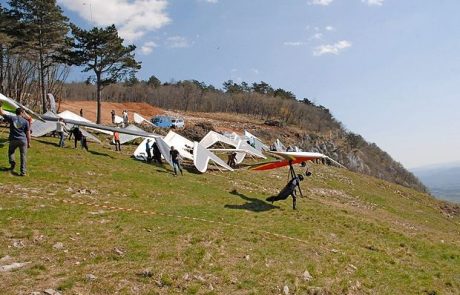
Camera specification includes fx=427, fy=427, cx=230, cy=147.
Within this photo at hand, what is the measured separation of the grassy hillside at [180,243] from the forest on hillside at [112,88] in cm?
2763

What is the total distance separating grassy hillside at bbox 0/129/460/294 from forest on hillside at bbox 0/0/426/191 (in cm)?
2763

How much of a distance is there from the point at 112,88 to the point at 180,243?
126 meters

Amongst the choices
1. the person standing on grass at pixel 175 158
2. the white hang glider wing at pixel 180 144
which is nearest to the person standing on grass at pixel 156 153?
the white hang glider wing at pixel 180 144

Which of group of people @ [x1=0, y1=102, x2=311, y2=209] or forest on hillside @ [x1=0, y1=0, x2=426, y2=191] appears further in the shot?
forest on hillside @ [x1=0, y1=0, x2=426, y2=191]

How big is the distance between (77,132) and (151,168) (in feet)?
20.9

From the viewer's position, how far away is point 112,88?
13150 cm

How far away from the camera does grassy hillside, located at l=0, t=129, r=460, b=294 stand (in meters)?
9.90

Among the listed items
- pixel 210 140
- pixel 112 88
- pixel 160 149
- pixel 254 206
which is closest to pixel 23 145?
pixel 254 206

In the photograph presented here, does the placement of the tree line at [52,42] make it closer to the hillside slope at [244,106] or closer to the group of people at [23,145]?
the group of people at [23,145]

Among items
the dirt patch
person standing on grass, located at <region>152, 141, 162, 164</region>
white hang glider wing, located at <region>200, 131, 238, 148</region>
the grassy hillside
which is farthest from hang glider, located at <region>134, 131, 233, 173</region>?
the dirt patch

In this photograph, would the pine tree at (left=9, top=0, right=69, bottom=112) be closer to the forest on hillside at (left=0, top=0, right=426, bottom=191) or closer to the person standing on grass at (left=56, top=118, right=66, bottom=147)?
the forest on hillside at (left=0, top=0, right=426, bottom=191)

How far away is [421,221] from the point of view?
32.1 meters

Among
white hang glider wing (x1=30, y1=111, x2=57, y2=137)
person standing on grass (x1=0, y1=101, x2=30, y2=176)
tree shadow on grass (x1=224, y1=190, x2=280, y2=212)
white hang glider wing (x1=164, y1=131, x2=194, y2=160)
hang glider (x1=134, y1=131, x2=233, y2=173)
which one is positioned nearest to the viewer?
person standing on grass (x1=0, y1=101, x2=30, y2=176)

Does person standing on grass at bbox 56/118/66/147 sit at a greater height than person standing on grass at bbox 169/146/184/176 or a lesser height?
greater
